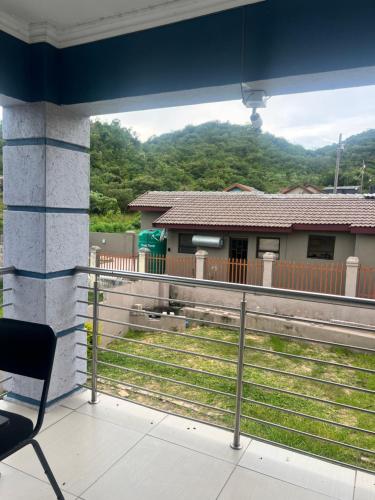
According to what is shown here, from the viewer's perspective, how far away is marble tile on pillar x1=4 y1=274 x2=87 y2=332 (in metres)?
2.17

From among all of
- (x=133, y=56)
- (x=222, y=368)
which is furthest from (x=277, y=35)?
(x=222, y=368)

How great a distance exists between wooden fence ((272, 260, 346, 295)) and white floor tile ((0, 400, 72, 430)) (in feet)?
24.1

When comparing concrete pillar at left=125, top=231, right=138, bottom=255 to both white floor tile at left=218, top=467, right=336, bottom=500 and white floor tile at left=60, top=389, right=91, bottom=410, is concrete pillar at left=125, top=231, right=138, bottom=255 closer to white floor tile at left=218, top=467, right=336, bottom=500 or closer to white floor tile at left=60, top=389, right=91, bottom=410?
white floor tile at left=60, top=389, right=91, bottom=410

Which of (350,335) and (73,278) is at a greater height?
(73,278)

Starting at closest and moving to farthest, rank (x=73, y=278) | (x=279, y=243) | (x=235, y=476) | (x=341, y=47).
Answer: (x=341, y=47), (x=235, y=476), (x=73, y=278), (x=279, y=243)

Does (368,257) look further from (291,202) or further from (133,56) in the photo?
(133,56)

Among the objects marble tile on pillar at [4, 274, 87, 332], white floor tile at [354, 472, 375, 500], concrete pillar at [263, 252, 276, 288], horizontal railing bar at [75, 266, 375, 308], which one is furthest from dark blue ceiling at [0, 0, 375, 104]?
concrete pillar at [263, 252, 276, 288]

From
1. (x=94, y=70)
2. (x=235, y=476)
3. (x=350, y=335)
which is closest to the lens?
(x=235, y=476)

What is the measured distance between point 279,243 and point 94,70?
27.2 ft

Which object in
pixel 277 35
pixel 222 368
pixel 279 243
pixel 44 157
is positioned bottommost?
pixel 222 368

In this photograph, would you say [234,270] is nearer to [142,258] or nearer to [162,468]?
[142,258]

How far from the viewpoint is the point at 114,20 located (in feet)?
6.20

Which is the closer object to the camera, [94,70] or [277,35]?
[277,35]

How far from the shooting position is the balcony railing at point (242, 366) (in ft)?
6.23
